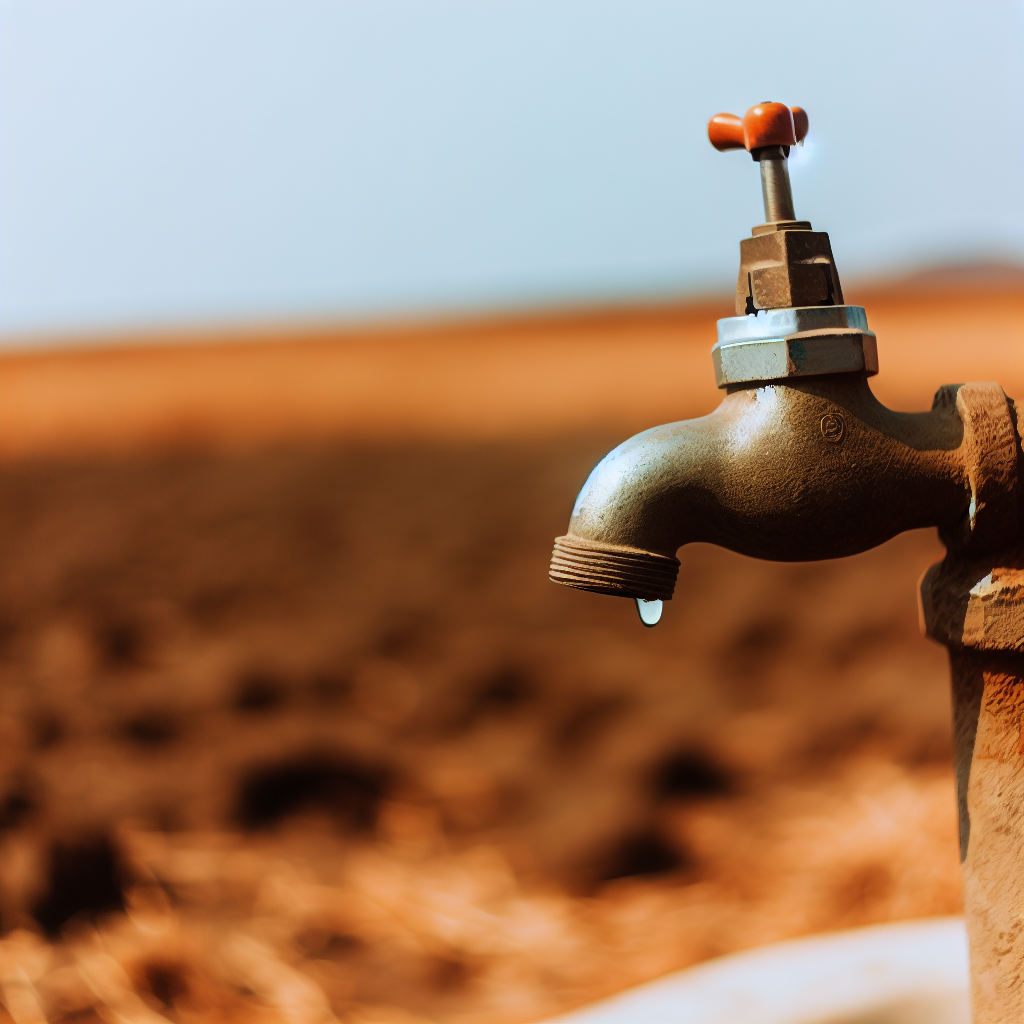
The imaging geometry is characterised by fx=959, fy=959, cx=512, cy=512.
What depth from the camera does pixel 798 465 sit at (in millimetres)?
518

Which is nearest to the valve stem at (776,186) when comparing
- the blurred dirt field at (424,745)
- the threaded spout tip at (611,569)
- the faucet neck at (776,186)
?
the faucet neck at (776,186)

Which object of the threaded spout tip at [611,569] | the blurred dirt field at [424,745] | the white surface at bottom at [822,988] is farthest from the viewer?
the blurred dirt field at [424,745]

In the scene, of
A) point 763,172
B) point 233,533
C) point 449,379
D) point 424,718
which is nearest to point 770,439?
point 763,172

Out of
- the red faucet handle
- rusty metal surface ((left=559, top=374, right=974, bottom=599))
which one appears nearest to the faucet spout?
rusty metal surface ((left=559, top=374, right=974, bottom=599))

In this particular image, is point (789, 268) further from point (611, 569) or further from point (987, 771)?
point (987, 771)

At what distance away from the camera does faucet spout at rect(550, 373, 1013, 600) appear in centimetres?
52

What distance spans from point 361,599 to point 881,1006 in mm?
1479

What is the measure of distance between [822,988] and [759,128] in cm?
62

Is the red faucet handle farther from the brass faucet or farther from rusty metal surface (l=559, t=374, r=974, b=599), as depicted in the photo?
rusty metal surface (l=559, t=374, r=974, b=599)

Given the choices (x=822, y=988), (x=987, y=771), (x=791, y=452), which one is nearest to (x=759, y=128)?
(x=791, y=452)

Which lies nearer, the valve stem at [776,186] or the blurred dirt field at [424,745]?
the valve stem at [776,186]

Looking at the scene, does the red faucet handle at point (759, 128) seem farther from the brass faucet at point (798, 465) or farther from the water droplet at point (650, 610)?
the water droplet at point (650, 610)

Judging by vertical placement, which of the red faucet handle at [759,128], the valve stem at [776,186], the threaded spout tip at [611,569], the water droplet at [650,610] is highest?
the red faucet handle at [759,128]

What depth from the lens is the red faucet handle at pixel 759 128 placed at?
1.68 feet
